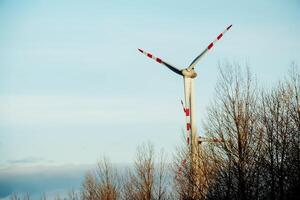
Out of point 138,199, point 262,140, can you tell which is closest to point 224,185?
point 262,140

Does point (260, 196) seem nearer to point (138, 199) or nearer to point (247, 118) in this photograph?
point (247, 118)

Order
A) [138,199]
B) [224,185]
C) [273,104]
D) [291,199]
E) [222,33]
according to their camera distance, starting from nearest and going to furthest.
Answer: [291,199] → [224,185] → [273,104] → [222,33] → [138,199]

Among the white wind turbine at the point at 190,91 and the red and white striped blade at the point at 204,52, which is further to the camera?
the red and white striped blade at the point at 204,52

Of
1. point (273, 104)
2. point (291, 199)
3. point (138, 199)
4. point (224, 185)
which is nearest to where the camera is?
point (291, 199)

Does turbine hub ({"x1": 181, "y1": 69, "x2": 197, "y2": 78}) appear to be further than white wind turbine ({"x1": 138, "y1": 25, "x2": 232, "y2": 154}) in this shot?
Yes

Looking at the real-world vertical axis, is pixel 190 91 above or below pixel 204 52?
below

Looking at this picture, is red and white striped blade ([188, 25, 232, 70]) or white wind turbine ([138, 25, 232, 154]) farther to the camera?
red and white striped blade ([188, 25, 232, 70])

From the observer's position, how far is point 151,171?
31062 millimetres

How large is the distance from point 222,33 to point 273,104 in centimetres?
497

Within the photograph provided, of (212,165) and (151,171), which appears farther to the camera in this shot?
(151,171)

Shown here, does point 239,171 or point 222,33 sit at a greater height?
point 222,33

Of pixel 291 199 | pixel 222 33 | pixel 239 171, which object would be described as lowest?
pixel 291 199

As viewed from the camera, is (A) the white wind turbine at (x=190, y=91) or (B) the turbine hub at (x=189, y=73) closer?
(A) the white wind turbine at (x=190, y=91)

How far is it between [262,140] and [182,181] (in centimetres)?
557
